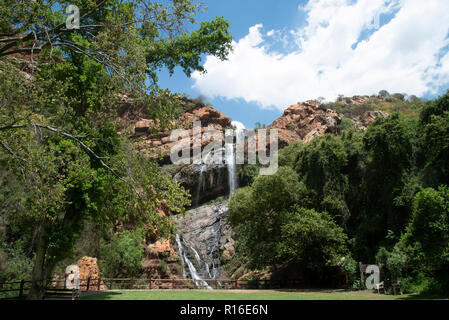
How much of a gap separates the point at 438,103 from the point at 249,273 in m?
21.3

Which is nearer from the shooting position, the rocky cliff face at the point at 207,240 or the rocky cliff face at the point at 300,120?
the rocky cliff face at the point at 207,240

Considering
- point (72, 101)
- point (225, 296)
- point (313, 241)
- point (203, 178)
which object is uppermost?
point (203, 178)

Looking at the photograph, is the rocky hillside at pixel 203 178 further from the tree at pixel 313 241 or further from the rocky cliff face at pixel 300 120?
the tree at pixel 313 241

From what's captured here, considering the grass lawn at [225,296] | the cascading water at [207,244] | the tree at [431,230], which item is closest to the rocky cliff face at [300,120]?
the cascading water at [207,244]

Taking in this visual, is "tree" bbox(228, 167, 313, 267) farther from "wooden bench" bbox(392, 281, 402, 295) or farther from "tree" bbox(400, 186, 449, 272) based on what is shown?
"tree" bbox(400, 186, 449, 272)

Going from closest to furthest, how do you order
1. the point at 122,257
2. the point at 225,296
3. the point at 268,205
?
the point at 225,296
the point at 122,257
the point at 268,205

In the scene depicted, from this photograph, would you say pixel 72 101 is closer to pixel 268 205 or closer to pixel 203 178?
pixel 268 205

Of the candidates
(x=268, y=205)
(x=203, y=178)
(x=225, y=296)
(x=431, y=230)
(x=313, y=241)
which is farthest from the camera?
(x=203, y=178)

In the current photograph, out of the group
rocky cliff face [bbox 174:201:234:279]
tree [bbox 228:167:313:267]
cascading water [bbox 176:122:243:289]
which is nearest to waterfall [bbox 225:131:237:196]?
cascading water [bbox 176:122:243:289]

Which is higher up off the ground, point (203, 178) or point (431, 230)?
point (203, 178)

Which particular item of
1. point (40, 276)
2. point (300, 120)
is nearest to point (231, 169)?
point (300, 120)
